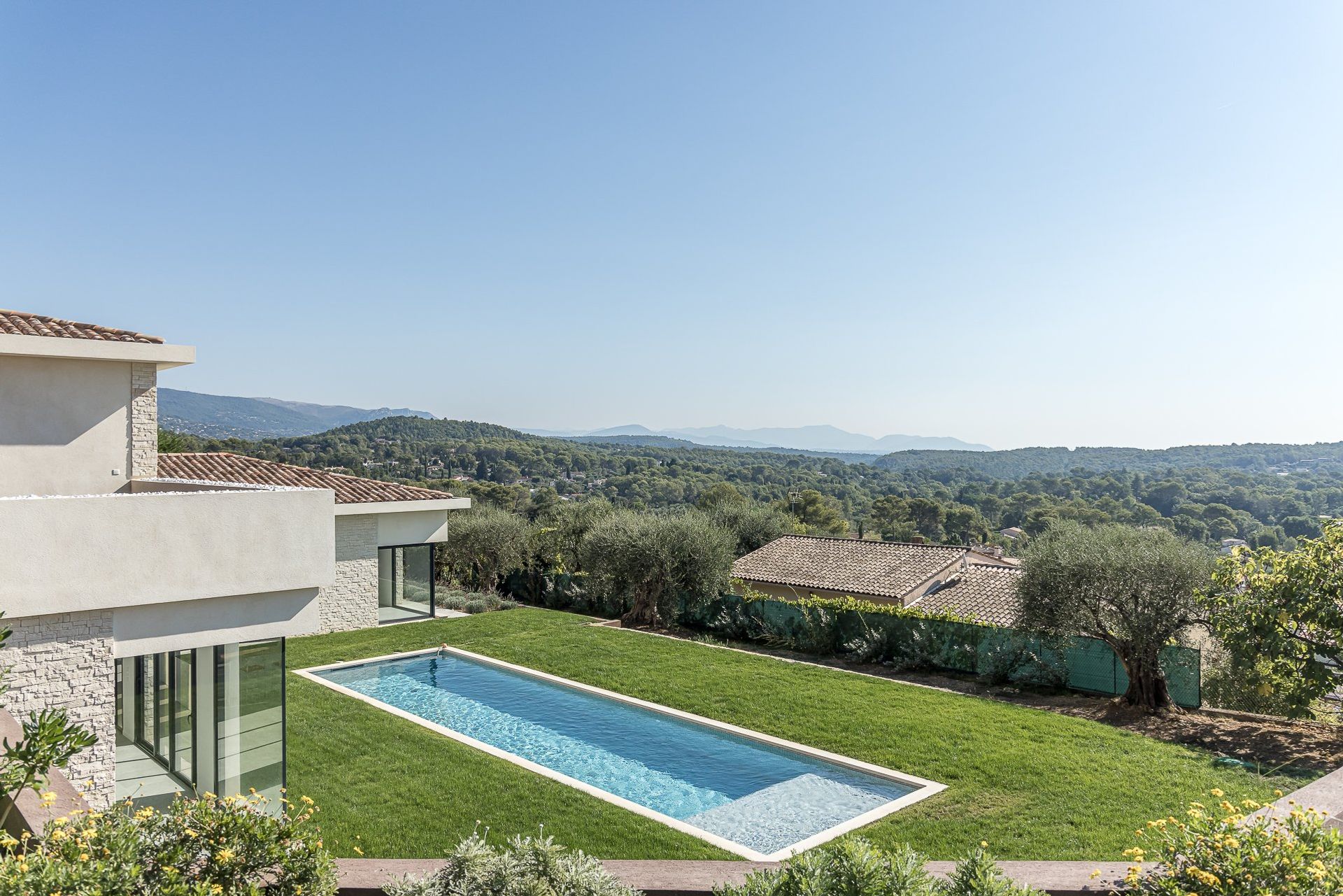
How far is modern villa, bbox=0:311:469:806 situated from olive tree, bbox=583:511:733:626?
1351cm

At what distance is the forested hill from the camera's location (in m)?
68.4

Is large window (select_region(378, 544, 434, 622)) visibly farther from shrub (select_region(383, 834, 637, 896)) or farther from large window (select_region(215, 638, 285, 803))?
shrub (select_region(383, 834, 637, 896))

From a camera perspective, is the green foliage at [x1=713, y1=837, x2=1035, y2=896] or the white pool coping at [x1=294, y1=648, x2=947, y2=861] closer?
the green foliage at [x1=713, y1=837, x2=1035, y2=896]

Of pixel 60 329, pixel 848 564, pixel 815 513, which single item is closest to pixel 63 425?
pixel 60 329

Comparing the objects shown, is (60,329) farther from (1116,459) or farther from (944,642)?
(1116,459)

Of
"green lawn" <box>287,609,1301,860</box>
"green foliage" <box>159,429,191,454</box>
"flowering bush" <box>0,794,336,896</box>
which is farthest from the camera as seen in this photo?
"green foliage" <box>159,429,191,454</box>

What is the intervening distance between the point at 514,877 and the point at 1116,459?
10721 cm

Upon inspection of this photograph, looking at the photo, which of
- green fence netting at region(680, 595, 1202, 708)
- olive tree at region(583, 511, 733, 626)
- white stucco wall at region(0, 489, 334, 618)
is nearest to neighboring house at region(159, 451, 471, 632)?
olive tree at region(583, 511, 733, 626)

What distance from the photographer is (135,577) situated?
22.1 ft

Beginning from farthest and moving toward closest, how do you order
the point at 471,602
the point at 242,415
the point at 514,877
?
1. the point at 242,415
2. the point at 471,602
3. the point at 514,877

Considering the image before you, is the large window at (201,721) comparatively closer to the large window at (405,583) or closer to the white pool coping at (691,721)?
the white pool coping at (691,721)

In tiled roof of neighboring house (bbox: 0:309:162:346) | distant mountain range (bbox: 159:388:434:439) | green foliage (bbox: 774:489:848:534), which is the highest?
distant mountain range (bbox: 159:388:434:439)

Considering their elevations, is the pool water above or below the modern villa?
below

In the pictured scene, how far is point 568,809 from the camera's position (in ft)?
29.4
